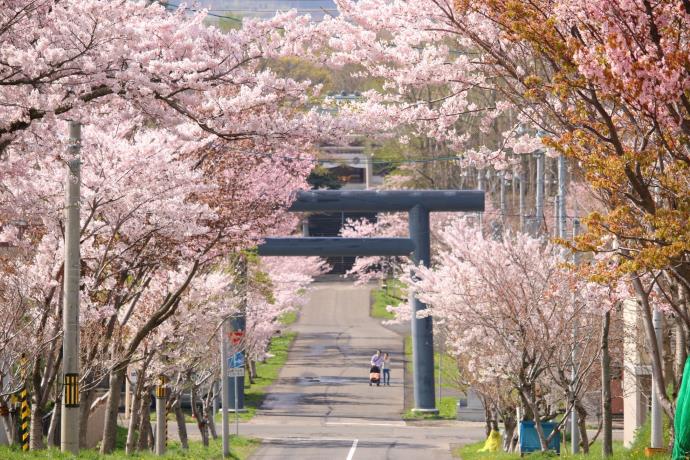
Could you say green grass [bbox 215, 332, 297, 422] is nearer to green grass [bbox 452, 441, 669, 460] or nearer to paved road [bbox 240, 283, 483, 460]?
paved road [bbox 240, 283, 483, 460]

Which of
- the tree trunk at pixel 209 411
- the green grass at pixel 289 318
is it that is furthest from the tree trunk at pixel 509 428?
the green grass at pixel 289 318

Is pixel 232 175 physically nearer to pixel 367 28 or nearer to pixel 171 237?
pixel 171 237

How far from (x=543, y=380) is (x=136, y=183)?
12.4m

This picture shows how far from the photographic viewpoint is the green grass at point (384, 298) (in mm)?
73650

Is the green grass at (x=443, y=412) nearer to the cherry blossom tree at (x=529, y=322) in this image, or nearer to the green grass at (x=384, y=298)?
the cherry blossom tree at (x=529, y=322)

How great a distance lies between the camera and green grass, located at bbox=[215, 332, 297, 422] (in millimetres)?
45688

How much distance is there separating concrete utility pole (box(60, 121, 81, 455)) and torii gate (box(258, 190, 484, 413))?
69.2ft

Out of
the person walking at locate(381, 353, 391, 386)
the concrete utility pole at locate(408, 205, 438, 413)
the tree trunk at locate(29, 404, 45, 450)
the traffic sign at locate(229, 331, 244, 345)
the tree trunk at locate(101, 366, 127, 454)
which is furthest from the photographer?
the person walking at locate(381, 353, 391, 386)

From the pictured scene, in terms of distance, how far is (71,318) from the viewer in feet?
54.1

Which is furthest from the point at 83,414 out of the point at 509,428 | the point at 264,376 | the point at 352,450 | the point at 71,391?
the point at 264,376

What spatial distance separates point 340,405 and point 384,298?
33.2 metres

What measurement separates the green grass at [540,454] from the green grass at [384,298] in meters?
38.4

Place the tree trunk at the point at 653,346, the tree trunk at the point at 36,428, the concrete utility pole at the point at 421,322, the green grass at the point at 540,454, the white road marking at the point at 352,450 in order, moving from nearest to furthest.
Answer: the tree trunk at the point at 653,346 → the tree trunk at the point at 36,428 → the green grass at the point at 540,454 → the white road marking at the point at 352,450 → the concrete utility pole at the point at 421,322

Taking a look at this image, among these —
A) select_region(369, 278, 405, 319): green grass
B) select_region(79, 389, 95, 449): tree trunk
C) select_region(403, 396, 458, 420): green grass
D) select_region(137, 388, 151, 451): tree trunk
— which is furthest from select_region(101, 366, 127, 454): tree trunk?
select_region(369, 278, 405, 319): green grass
